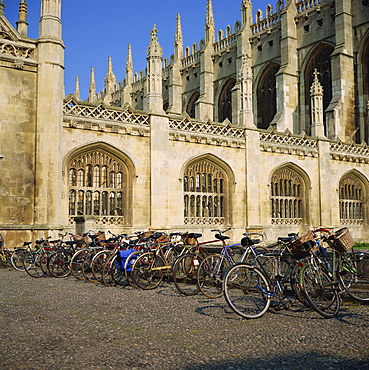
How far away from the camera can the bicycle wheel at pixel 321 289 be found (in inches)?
236

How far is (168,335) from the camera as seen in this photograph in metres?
5.02

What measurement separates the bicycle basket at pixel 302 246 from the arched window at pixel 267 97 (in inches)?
1133

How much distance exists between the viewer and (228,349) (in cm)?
447

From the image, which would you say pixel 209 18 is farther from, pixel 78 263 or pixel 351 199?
pixel 78 263

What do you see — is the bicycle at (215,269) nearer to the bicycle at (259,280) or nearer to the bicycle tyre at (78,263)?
the bicycle at (259,280)

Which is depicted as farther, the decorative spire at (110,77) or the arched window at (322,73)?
the decorative spire at (110,77)

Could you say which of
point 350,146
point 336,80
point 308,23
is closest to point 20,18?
point 350,146

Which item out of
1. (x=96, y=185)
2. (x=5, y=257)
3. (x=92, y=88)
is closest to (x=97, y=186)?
(x=96, y=185)

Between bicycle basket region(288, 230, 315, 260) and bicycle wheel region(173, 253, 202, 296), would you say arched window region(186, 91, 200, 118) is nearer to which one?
bicycle wheel region(173, 253, 202, 296)

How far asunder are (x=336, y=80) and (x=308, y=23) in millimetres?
5808

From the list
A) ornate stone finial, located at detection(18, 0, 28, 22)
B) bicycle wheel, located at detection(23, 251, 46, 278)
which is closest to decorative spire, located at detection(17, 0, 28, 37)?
ornate stone finial, located at detection(18, 0, 28, 22)

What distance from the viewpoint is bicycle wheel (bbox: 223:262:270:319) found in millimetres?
5973

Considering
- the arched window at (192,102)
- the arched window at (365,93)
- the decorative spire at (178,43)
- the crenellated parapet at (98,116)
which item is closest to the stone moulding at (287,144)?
the crenellated parapet at (98,116)

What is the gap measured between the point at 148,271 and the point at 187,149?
9.82m
